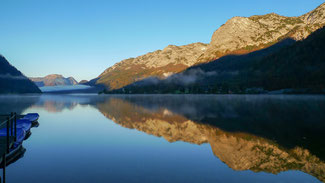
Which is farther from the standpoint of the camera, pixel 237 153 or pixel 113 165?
pixel 237 153

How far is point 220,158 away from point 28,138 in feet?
78.0

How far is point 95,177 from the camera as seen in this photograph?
14.6 m

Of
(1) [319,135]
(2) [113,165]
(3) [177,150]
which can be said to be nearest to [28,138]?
(2) [113,165]

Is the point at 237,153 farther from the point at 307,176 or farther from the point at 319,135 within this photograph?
the point at 319,135

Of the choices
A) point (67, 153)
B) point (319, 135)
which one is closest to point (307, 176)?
point (319, 135)

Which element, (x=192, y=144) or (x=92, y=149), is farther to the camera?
(x=192, y=144)

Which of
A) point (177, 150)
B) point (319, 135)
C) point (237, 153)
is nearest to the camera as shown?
point (237, 153)

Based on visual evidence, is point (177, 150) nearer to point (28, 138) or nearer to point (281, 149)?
point (281, 149)

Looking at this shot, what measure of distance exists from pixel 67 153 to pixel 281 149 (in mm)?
19997

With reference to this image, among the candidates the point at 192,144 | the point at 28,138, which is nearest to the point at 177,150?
the point at 192,144

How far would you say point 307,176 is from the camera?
1478 centimetres

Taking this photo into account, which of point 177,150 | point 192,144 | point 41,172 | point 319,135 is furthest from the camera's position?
point 319,135

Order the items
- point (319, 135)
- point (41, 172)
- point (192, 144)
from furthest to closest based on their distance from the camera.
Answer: point (319, 135) → point (192, 144) → point (41, 172)

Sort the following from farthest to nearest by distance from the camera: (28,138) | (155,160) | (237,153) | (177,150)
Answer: (28,138) → (177,150) → (237,153) → (155,160)
